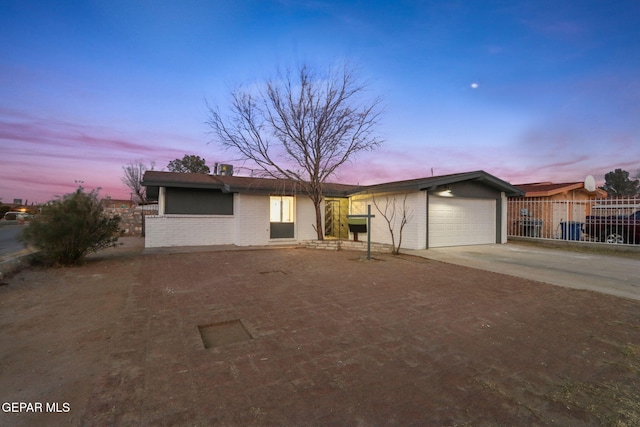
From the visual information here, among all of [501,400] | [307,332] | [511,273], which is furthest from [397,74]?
[501,400]

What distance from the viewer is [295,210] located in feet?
47.1

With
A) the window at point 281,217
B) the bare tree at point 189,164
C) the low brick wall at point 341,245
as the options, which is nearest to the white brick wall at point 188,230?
the window at point 281,217

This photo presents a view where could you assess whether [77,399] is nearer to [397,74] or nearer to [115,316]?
[115,316]

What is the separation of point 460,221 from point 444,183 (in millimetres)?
2375

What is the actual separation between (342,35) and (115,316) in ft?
Answer: 34.2

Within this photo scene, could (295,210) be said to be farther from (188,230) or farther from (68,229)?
(68,229)

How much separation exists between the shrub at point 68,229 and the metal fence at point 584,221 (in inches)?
667

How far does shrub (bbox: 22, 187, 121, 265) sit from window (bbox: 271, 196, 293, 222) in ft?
23.0

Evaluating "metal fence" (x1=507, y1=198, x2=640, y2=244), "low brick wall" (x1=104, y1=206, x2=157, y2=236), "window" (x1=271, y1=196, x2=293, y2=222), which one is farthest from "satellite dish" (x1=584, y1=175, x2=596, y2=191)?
"low brick wall" (x1=104, y1=206, x2=157, y2=236)

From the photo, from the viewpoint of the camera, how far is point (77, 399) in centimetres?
228

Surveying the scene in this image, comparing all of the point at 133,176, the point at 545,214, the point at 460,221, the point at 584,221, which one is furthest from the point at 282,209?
the point at 133,176

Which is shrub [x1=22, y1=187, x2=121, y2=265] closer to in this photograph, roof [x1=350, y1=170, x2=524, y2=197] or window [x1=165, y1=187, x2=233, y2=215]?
window [x1=165, y1=187, x2=233, y2=215]

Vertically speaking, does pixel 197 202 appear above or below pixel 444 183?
below

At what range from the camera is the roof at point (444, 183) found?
36.6ft
